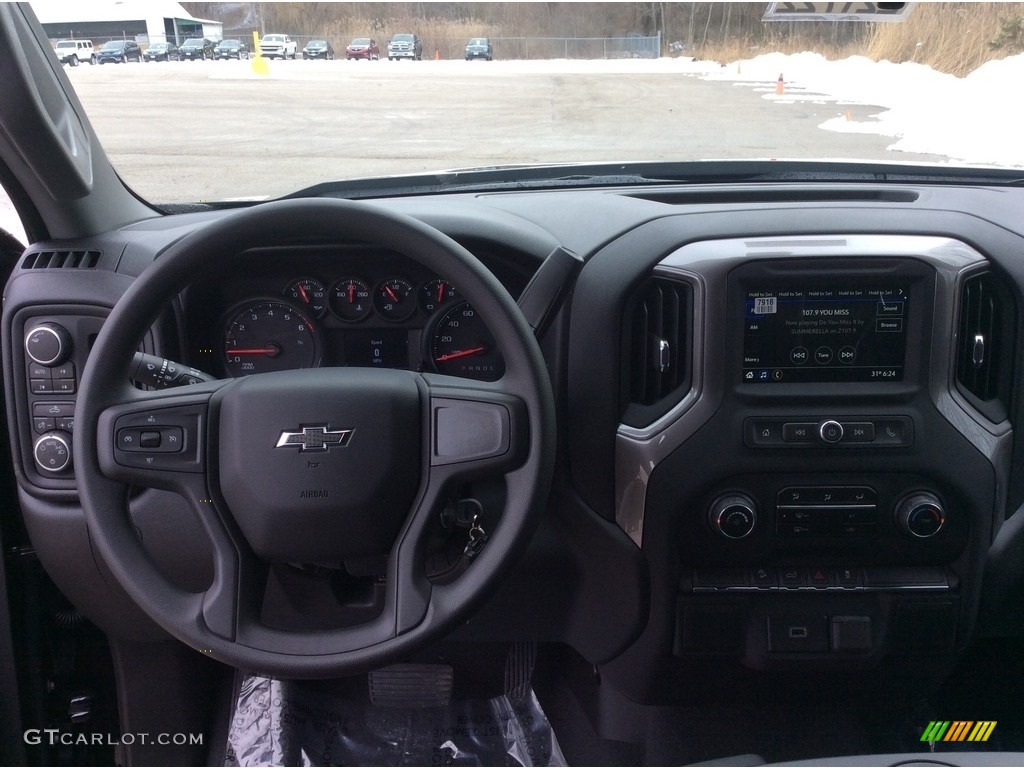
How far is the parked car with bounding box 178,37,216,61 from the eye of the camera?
2383 millimetres

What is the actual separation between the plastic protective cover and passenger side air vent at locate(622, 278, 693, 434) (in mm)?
1119

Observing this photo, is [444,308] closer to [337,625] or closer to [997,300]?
[337,625]

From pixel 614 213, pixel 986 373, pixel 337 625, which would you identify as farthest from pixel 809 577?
pixel 337 625

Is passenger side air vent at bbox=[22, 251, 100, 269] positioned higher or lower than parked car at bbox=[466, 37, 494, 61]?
lower

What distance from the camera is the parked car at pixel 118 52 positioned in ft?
7.48

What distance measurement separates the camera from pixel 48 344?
203 centimetres

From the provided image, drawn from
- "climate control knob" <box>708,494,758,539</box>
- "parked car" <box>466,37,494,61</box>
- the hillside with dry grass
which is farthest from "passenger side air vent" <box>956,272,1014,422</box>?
"parked car" <box>466,37,494,61</box>

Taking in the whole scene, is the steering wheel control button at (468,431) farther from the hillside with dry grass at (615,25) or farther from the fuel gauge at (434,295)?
the hillside with dry grass at (615,25)

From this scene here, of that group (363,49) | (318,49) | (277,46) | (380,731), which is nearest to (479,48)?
(363,49)

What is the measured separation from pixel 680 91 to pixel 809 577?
56.8 inches

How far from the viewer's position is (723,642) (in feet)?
7.28

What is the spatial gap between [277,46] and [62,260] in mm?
827

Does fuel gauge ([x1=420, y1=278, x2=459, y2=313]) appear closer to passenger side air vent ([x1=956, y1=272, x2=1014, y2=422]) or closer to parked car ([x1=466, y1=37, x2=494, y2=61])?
parked car ([x1=466, y1=37, x2=494, y2=61])

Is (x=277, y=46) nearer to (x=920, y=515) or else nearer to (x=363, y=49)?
(x=363, y=49)
